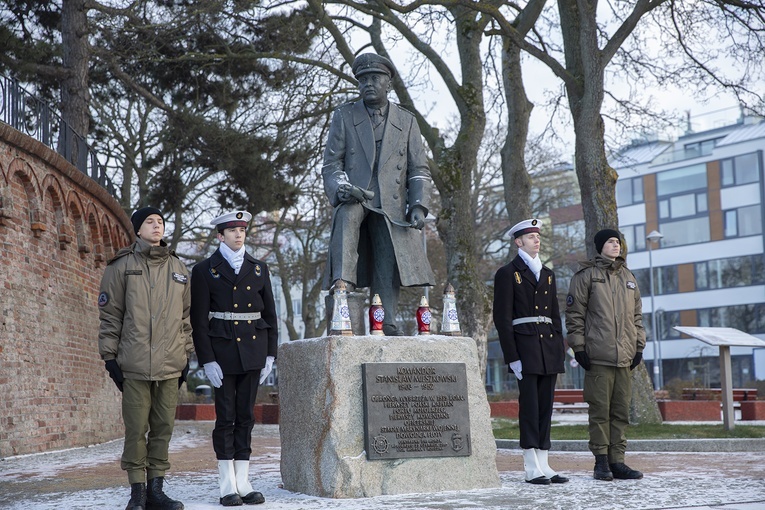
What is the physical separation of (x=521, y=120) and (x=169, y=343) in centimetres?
1589

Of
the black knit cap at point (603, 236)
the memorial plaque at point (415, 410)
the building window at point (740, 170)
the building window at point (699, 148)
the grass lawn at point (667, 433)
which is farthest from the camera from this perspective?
the building window at point (699, 148)

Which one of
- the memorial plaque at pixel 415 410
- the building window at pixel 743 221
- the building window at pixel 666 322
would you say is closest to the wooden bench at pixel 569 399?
the memorial plaque at pixel 415 410

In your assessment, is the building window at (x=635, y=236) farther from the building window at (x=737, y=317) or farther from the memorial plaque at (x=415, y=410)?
the memorial plaque at (x=415, y=410)

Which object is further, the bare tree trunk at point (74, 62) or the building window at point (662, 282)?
the building window at point (662, 282)

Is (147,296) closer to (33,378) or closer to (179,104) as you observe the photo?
(33,378)

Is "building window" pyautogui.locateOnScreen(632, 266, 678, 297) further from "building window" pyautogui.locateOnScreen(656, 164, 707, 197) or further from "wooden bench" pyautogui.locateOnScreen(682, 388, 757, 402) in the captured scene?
"wooden bench" pyautogui.locateOnScreen(682, 388, 757, 402)

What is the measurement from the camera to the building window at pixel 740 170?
54.2 m

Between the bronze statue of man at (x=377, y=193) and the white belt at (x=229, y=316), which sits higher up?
the bronze statue of man at (x=377, y=193)

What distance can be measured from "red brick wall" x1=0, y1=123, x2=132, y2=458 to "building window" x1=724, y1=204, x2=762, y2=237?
44632 mm

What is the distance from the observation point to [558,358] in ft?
27.5

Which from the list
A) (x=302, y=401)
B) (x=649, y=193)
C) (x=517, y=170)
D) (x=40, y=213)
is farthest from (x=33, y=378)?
(x=649, y=193)

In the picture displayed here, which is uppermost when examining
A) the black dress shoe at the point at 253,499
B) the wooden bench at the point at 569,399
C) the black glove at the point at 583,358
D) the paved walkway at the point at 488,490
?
the black glove at the point at 583,358

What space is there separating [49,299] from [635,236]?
50.9 m

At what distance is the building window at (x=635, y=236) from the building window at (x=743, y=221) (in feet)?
18.9
